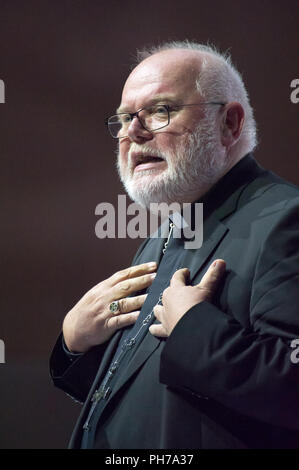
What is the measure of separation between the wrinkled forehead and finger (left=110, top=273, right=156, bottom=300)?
1.50 feet

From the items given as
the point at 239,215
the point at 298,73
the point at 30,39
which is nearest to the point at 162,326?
the point at 239,215

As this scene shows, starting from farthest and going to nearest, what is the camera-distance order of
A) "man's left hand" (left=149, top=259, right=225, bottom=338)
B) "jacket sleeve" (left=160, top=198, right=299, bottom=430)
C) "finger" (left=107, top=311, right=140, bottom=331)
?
"finger" (left=107, top=311, right=140, bottom=331), "man's left hand" (left=149, top=259, right=225, bottom=338), "jacket sleeve" (left=160, top=198, right=299, bottom=430)

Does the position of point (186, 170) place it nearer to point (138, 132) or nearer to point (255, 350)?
point (138, 132)

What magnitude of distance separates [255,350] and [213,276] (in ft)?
0.64

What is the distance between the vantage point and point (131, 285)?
4.15ft

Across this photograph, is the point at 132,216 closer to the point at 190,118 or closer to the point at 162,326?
the point at 190,118

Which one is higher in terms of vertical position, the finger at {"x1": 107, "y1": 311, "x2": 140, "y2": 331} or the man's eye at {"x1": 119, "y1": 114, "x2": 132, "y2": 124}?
the man's eye at {"x1": 119, "y1": 114, "x2": 132, "y2": 124}

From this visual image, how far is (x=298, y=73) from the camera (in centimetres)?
187

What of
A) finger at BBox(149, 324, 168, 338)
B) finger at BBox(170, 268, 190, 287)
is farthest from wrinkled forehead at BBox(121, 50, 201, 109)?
finger at BBox(149, 324, 168, 338)

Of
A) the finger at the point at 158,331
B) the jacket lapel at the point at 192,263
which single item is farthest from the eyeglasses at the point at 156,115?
the finger at the point at 158,331

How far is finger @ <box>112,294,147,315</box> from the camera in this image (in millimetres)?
1246

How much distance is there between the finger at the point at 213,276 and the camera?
3.35 feet

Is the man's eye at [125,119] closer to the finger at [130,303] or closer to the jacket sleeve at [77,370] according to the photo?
the finger at [130,303]

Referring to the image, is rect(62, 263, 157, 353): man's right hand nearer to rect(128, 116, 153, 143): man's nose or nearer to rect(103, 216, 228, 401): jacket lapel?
rect(103, 216, 228, 401): jacket lapel
